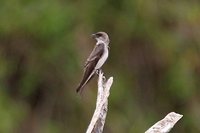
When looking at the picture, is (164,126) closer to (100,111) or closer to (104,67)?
(100,111)

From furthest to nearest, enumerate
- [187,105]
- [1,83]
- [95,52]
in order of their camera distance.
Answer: [187,105], [1,83], [95,52]

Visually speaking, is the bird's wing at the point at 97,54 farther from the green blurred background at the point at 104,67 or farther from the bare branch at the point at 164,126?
the green blurred background at the point at 104,67

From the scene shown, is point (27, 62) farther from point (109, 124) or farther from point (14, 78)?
point (109, 124)

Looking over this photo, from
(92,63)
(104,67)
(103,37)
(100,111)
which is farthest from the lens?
(104,67)

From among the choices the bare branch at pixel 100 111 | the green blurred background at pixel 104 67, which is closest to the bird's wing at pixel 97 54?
the bare branch at pixel 100 111

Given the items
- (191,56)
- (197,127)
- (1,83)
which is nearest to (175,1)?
(191,56)

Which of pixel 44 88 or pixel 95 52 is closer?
pixel 95 52

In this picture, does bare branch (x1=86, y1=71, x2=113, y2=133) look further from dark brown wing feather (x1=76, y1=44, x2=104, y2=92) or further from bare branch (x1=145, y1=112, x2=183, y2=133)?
dark brown wing feather (x1=76, y1=44, x2=104, y2=92)

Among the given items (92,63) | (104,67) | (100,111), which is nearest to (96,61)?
(92,63)
